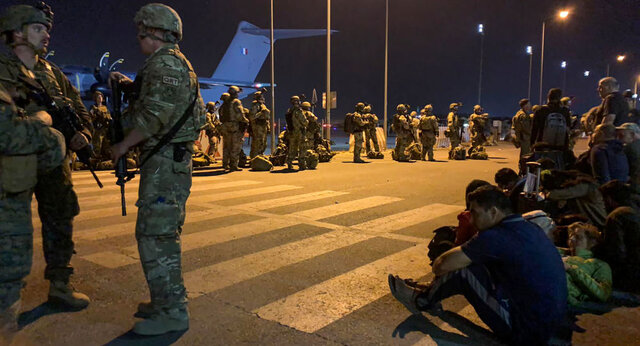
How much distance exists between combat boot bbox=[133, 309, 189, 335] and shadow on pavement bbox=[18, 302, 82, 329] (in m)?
0.79

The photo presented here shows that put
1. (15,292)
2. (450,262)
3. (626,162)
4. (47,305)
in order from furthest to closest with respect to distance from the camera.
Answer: (626,162), (47,305), (450,262), (15,292)

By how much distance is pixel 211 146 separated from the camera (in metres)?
17.2

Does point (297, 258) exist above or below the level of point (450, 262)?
below

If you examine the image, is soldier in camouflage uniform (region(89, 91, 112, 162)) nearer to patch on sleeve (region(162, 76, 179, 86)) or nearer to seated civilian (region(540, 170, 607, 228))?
patch on sleeve (region(162, 76, 179, 86))

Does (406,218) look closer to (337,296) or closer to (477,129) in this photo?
(337,296)

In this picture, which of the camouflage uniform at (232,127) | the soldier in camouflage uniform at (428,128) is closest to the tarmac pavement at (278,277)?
the camouflage uniform at (232,127)

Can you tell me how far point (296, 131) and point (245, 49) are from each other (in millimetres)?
20966

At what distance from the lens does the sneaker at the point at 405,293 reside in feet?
11.7

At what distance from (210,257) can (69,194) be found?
68.3 inches

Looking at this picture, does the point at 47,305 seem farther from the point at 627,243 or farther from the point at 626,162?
the point at 626,162

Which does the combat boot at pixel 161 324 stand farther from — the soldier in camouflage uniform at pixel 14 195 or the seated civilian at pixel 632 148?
the seated civilian at pixel 632 148

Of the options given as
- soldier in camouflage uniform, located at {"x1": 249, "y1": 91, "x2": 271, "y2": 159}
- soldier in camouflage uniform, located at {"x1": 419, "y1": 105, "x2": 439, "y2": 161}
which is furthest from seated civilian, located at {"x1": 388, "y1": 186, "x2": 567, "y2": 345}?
soldier in camouflage uniform, located at {"x1": 419, "y1": 105, "x2": 439, "y2": 161}

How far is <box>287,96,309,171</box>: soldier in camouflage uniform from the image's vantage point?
14.3m

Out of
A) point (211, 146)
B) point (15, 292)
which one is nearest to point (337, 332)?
point (15, 292)
